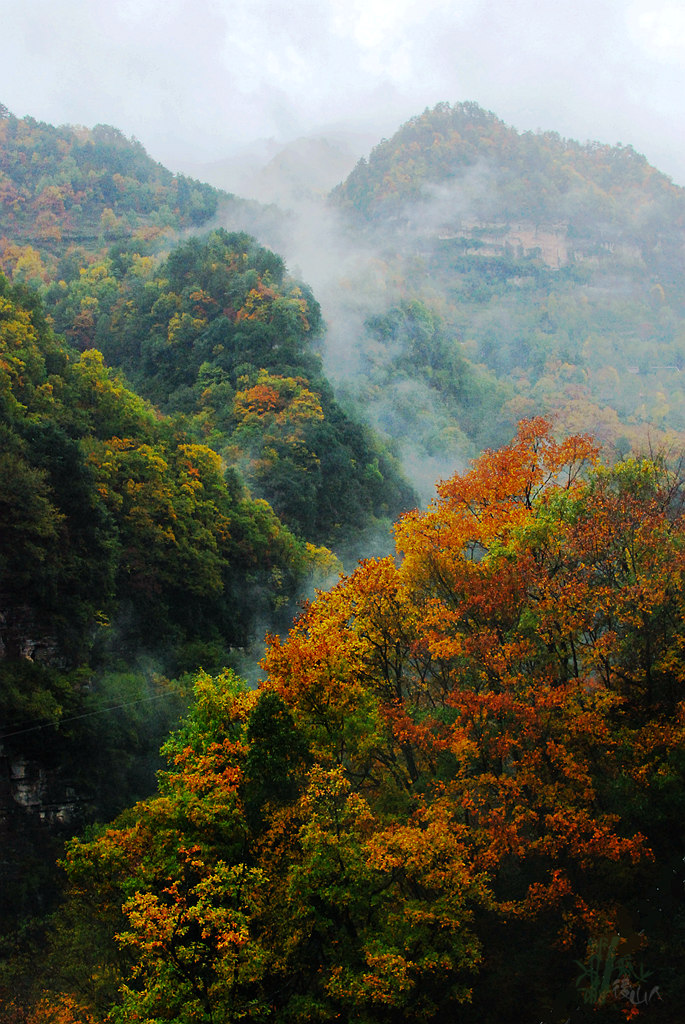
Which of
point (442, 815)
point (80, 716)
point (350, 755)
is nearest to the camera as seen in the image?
point (442, 815)

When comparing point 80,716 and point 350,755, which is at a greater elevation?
point 80,716

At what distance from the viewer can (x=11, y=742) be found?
32.1 meters

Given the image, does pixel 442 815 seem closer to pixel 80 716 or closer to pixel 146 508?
pixel 80 716

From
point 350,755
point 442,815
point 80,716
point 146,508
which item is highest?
point 146,508

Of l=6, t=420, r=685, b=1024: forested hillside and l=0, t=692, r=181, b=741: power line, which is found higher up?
l=0, t=692, r=181, b=741: power line

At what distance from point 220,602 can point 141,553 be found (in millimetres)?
5096

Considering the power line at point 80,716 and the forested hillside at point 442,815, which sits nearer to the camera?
the forested hillside at point 442,815

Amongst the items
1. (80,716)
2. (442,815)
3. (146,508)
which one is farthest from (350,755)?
(146,508)

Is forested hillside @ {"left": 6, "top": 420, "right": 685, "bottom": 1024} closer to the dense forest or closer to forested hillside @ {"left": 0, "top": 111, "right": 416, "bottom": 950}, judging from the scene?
the dense forest

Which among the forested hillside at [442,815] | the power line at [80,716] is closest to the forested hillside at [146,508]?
the power line at [80,716]

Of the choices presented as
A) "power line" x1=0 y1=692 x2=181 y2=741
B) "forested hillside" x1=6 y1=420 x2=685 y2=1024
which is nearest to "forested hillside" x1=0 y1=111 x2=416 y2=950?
"power line" x1=0 y1=692 x2=181 y2=741

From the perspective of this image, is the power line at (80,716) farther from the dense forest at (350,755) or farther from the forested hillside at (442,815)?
the forested hillside at (442,815)

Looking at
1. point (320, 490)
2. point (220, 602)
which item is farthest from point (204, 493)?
point (320, 490)

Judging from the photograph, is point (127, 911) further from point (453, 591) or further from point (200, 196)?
point (200, 196)
